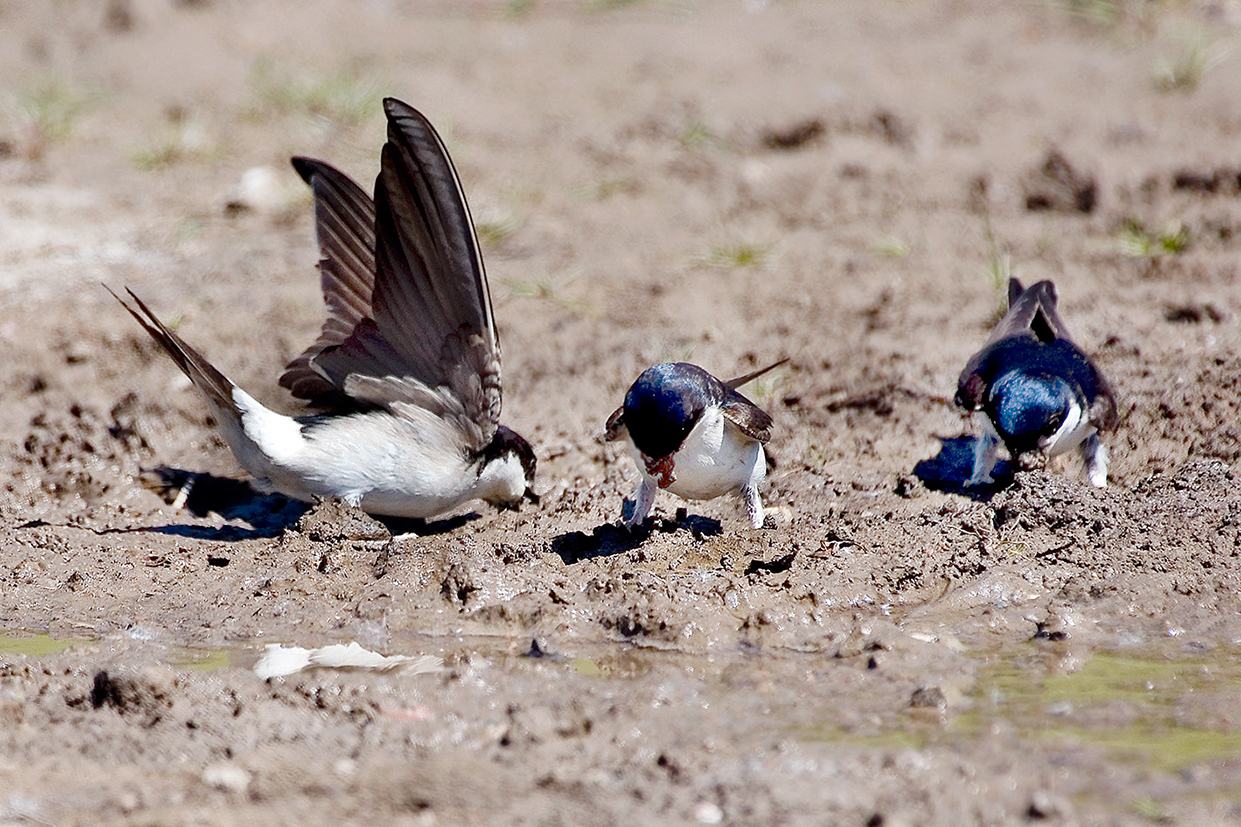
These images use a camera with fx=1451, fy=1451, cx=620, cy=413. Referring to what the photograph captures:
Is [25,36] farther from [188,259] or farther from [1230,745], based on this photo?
[1230,745]

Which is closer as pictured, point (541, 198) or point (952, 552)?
point (952, 552)

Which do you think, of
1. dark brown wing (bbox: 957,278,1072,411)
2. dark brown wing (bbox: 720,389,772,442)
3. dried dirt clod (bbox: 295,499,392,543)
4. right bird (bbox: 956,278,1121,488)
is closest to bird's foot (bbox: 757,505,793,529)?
dark brown wing (bbox: 720,389,772,442)

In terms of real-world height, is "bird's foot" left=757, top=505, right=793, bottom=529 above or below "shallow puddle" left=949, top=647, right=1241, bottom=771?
above

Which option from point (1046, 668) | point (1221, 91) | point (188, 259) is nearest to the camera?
point (1046, 668)

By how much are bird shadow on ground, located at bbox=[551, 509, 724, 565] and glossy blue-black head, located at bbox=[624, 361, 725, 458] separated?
0.38m

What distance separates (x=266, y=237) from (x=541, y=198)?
1.46 meters

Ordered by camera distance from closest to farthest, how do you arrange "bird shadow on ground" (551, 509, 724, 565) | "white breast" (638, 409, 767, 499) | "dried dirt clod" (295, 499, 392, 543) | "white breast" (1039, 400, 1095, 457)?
"white breast" (638, 409, 767, 499) → "bird shadow on ground" (551, 509, 724, 565) → "dried dirt clod" (295, 499, 392, 543) → "white breast" (1039, 400, 1095, 457)

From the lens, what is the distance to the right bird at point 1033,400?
4.96 metres

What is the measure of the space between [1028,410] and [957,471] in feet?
1.70

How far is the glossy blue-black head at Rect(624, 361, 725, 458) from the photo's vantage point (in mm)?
4461

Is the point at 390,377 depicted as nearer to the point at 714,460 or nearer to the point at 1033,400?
the point at 714,460

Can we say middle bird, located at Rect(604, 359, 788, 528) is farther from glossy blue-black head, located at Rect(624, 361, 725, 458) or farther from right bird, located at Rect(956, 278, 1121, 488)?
right bird, located at Rect(956, 278, 1121, 488)

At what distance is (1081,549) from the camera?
4.67 metres

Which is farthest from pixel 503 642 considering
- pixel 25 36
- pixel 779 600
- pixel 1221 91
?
pixel 25 36
